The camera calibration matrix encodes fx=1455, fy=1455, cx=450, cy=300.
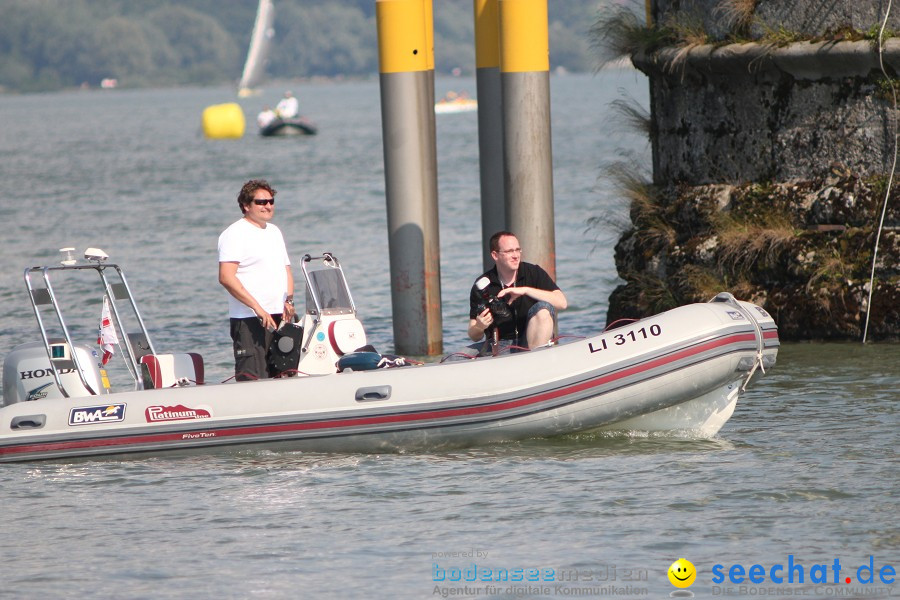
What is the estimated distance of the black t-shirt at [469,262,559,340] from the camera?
8438 mm

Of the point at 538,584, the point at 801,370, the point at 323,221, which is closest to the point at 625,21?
the point at 801,370

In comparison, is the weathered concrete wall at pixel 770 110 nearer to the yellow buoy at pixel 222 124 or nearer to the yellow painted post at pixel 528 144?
the yellow painted post at pixel 528 144

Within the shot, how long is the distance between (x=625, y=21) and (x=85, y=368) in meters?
5.88

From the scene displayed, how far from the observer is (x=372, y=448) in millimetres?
8195

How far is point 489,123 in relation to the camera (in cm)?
1187

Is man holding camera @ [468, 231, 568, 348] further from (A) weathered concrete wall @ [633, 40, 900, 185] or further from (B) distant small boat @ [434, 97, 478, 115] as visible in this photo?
(B) distant small boat @ [434, 97, 478, 115]

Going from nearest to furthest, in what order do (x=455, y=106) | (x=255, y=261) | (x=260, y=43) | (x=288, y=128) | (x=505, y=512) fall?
(x=505, y=512) < (x=255, y=261) < (x=288, y=128) < (x=455, y=106) < (x=260, y=43)

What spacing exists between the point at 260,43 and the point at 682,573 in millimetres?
123560

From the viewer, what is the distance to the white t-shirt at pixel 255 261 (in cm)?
832

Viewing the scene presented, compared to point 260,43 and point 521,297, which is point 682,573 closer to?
point 521,297

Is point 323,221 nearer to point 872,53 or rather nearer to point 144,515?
point 872,53

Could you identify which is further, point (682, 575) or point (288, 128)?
point (288, 128)

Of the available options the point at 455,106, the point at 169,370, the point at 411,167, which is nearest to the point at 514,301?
the point at 169,370

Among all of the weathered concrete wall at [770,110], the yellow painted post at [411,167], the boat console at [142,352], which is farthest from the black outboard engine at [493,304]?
the weathered concrete wall at [770,110]
